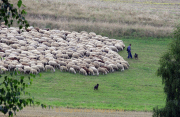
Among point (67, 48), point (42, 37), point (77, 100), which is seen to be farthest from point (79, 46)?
point (77, 100)

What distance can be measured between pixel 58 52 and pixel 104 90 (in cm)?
811

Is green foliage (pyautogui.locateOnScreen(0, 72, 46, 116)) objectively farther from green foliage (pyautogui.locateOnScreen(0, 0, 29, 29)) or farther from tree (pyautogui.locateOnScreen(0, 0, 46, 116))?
green foliage (pyautogui.locateOnScreen(0, 0, 29, 29))

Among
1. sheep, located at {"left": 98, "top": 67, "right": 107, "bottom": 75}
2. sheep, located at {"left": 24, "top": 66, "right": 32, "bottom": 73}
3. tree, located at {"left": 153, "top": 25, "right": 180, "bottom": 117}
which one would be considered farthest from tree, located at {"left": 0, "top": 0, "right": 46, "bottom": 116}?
sheep, located at {"left": 98, "top": 67, "right": 107, "bottom": 75}

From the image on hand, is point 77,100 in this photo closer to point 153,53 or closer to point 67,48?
point 67,48

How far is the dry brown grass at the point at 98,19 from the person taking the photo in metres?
36.4

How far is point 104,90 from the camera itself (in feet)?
64.3

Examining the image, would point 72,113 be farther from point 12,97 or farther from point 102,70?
point 102,70

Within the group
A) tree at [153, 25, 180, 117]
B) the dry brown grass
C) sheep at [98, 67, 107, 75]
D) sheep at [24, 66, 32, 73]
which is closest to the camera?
tree at [153, 25, 180, 117]

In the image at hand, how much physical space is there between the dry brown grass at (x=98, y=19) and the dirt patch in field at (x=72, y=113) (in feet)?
69.5

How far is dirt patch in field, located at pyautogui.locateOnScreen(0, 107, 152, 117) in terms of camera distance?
14.4 m

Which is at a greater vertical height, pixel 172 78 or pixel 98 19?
pixel 98 19

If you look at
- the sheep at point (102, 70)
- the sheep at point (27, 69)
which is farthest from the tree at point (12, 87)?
the sheep at point (102, 70)

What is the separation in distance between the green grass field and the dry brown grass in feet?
39.1

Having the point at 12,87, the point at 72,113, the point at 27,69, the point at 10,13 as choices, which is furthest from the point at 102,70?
the point at 10,13
